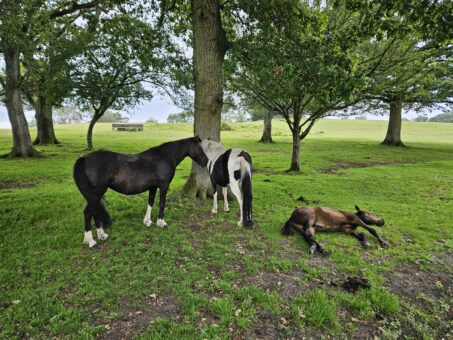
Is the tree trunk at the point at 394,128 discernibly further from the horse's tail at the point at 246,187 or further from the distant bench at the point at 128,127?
the distant bench at the point at 128,127

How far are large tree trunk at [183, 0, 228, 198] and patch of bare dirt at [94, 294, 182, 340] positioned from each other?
5405 mm

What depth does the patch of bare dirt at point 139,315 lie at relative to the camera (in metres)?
3.17

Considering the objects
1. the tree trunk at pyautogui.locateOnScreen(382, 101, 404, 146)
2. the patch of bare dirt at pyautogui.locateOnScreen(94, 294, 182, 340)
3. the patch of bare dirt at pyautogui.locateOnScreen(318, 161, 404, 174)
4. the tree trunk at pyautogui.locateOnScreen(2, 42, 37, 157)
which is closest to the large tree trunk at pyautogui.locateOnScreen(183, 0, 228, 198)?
the patch of bare dirt at pyautogui.locateOnScreen(94, 294, 182, 340)

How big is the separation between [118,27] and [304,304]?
1146 cm

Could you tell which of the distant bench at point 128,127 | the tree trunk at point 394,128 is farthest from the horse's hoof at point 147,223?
the distant bench at point 128,127

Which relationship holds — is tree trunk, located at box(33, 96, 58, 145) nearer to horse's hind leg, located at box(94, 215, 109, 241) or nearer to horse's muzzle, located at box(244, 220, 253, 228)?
horse's hind leg, located at box(94, 215, 109, 241)

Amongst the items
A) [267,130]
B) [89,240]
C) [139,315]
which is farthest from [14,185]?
[267,130]

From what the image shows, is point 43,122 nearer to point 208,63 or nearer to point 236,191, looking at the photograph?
point 208,63

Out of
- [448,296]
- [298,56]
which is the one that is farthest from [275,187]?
[448,296]

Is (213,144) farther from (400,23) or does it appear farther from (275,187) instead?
(400,23)

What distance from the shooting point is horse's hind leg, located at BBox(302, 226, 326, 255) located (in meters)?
5.30

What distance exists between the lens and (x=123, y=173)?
5.55 m

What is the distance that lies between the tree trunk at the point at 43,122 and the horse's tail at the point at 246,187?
1105 inches

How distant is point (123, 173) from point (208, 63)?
4427 mm
